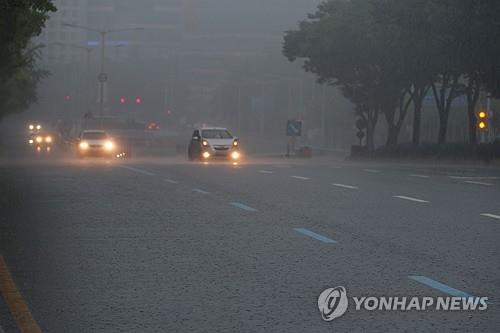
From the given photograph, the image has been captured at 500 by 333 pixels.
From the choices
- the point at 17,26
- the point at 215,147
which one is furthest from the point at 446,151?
the point at 17,26

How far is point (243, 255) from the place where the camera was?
14.3 m

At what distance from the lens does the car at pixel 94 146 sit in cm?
6234

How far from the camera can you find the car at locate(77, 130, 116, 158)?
62.3 m

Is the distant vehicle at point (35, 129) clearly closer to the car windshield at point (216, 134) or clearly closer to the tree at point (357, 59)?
the tree at point (357, 59)

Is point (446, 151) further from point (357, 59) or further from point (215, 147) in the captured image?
point (357, 59)

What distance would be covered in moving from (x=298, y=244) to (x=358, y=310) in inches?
204

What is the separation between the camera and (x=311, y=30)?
74.3 meters

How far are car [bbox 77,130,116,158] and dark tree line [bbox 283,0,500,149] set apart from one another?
13.8 m

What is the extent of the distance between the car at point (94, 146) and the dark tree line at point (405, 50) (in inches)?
543

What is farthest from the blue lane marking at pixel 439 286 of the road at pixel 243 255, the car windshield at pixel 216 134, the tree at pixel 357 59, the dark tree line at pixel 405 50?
the tree at pixel 357 59

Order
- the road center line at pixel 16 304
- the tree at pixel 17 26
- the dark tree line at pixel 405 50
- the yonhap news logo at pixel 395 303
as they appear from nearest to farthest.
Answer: the road center line at pixel 16 304 < the yonhap news logo at pixel 395 303 < the tree at pixel 17 26 < the dark tree line at pixel 405 50

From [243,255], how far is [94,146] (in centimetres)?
4894

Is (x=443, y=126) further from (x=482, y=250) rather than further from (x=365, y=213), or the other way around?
(x=482, y=250)

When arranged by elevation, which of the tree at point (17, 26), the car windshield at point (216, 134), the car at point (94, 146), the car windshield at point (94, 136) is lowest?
the car at point (94, 146)
